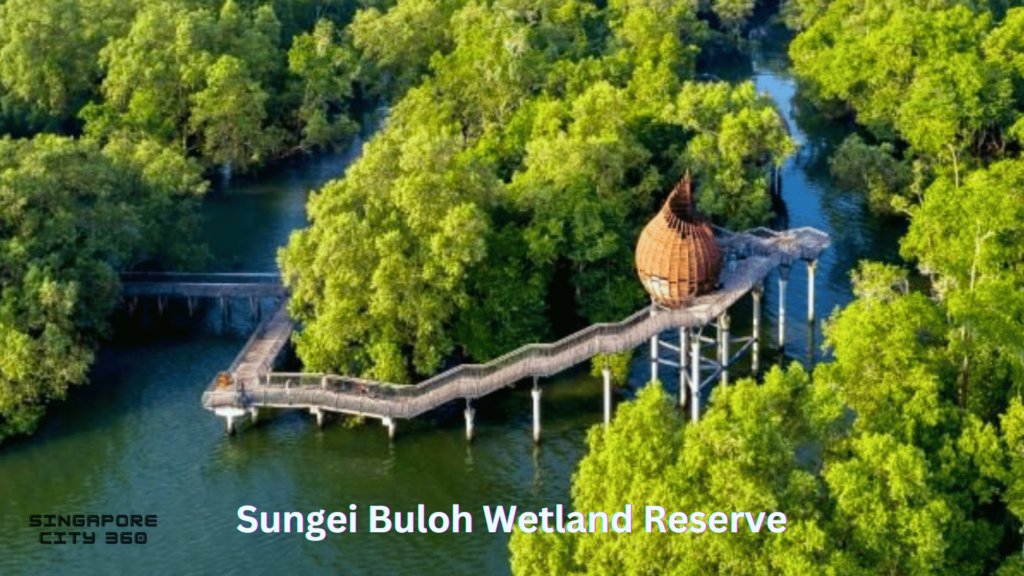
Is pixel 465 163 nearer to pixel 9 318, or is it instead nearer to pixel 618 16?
pixel 9 318

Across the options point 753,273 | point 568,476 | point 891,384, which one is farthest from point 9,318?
point 891,384

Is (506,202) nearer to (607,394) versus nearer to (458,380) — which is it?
(458,380)

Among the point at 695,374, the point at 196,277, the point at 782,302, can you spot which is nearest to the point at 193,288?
the point at 196,277

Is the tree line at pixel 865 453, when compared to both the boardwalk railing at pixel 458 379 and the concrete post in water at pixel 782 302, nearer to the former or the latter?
the boardwalk railing at pixel 458 379

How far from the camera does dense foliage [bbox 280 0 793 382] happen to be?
176 ft

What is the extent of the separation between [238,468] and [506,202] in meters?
17.3

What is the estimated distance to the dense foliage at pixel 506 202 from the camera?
176ft

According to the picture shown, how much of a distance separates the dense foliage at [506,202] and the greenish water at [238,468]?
3.10 metres

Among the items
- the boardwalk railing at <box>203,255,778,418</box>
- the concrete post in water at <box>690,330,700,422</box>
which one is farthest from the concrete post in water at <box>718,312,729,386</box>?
the concrete post in water at <box>690,330,700,422</box>

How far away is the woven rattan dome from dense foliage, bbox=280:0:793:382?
705cm

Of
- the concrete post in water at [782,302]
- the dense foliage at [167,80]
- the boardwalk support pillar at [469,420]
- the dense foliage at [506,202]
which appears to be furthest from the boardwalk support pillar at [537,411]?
the dense foliage at [167,80]

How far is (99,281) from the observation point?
57.8m

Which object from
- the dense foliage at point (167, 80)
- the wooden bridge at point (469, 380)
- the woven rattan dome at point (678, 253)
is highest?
the dense foliage at point (167, 80)

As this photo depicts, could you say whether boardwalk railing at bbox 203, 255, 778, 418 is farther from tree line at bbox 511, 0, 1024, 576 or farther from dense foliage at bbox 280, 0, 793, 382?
tree line at bbox 511, 0, 1024, 576
